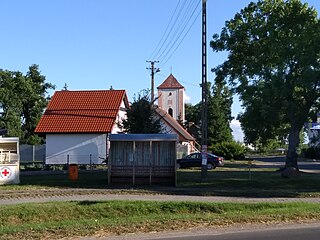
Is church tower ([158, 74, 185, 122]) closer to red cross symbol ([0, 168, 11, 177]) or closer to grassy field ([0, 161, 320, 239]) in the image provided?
grassy field ([0, 161, 320, 239])

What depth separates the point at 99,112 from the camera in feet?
151

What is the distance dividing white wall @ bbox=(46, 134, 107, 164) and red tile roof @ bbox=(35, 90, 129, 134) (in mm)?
757

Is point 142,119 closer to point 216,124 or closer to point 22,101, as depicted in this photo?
point 22,101

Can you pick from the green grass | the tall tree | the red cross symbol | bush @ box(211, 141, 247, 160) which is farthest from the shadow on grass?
the tall tree

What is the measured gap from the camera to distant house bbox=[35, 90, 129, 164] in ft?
147

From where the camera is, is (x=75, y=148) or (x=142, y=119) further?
(x=75, y=148)

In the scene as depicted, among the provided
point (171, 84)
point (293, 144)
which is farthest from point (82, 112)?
point (171, 84)

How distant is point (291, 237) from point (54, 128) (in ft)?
119

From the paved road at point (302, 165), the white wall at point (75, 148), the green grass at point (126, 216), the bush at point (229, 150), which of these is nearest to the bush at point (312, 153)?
the paved road at point (302, 165)

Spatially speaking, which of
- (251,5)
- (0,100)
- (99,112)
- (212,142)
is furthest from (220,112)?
(251,5)

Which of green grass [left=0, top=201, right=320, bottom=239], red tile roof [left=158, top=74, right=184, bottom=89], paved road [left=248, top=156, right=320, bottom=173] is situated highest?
red tile roof [left=158, top=74, right=184, bottom=89]

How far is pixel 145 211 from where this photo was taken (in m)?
16.5

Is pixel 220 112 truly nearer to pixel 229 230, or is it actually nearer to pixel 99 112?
pixel 99 112

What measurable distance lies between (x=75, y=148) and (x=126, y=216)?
2991cm
